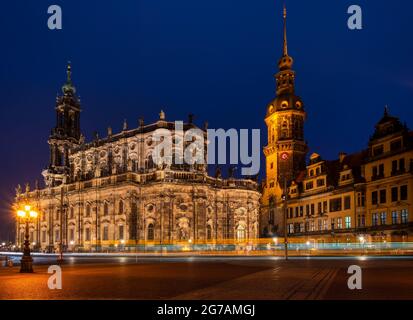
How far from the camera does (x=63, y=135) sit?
109 meters

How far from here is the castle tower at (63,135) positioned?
354 feet

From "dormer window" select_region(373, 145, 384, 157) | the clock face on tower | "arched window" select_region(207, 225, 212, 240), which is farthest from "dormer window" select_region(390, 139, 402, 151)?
the clock face on tower

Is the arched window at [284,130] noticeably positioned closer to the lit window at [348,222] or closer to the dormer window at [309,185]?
the dormer window at [309,185]

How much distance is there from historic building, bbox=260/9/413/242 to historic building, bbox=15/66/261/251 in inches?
353

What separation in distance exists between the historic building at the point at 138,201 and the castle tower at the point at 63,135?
6.39 m

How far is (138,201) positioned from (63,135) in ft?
114

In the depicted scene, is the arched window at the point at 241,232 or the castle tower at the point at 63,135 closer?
the arched window at the point at 241,232

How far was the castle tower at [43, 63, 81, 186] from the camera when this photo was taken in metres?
108

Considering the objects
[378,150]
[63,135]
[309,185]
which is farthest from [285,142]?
[63,135]

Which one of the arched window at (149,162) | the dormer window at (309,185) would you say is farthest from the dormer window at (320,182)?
the arched window at (149,162)

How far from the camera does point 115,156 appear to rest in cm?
9169

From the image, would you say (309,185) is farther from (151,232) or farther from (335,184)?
(151,232)
